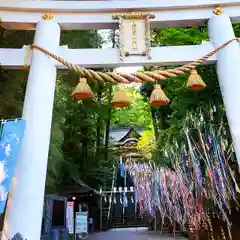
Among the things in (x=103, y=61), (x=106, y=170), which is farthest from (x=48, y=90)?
(x=106, y=170)

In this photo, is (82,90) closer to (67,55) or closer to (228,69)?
(67,55)

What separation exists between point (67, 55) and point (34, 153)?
5.44 feet

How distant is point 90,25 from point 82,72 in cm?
106

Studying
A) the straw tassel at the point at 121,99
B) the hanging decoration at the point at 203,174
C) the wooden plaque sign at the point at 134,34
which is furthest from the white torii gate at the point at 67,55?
the hanging decoration at the point at 203,174

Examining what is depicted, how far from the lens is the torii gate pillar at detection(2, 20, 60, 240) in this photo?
3.61 m

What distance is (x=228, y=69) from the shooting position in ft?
14.2

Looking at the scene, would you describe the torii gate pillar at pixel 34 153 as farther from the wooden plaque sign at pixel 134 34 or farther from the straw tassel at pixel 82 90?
the wooden plaque sign at pixel 134 34

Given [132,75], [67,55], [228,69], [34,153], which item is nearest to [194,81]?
[228,69]

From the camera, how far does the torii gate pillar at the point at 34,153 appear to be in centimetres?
361

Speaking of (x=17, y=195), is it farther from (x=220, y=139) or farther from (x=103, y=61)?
(x=220, y=139)

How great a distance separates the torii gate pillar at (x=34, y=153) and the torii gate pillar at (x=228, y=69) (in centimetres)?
256

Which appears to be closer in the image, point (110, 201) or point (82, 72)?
point (82, 72)

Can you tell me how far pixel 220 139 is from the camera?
621 centimetres

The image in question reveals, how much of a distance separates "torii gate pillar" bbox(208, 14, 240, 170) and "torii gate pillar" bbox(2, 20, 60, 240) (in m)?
2.56
